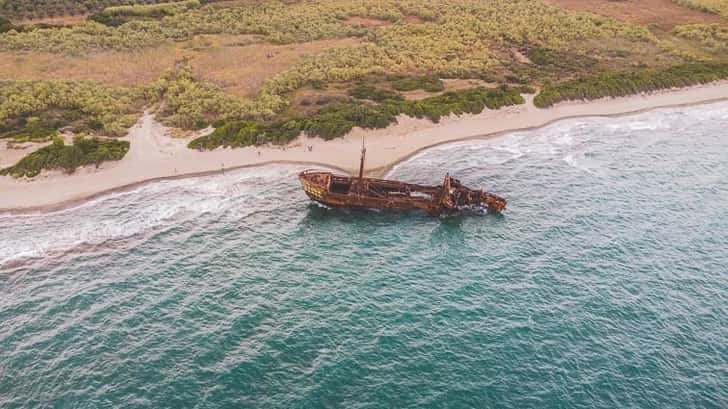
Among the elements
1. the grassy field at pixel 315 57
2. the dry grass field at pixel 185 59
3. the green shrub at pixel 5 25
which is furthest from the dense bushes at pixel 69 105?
the green shrub at pixel 5 25

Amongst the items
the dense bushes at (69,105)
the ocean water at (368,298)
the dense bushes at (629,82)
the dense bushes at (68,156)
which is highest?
the dense bushes at (629,82)

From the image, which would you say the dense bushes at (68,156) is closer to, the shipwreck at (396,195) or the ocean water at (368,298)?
the ocean water at (368,298)

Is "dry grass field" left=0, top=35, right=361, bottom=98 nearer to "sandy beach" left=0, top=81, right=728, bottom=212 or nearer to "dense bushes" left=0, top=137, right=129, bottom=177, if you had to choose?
"sandy beach" left=0, top=81, right=728, bottom=212

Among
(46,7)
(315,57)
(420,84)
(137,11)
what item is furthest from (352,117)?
(46,7)

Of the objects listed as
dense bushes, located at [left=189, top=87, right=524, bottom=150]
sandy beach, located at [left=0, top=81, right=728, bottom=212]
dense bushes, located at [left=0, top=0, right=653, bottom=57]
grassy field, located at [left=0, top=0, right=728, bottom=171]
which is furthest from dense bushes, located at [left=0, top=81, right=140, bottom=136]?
dense bushes, located at [left=0, top=0, right=653, bottom=57]

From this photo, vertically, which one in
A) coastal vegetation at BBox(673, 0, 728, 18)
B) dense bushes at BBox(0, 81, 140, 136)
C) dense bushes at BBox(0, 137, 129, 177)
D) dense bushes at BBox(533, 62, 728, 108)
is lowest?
dense bushes at BBox(0, 137, 129, 177)
